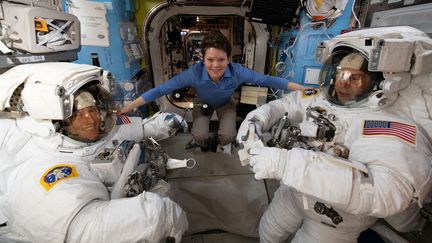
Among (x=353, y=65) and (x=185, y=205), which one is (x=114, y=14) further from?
(x=353, y=65)

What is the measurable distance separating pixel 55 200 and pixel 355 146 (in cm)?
142

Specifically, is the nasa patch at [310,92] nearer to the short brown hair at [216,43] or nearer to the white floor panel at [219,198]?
the short brown hair at [216,43]

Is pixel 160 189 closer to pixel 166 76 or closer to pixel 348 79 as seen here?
pixel 348 79

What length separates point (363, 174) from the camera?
87cm

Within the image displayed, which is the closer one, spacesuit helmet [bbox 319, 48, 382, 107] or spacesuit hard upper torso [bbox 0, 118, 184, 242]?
spacesuit hard upper torso [bbox 0, 118, 184, 242]

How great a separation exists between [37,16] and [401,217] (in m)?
2.26

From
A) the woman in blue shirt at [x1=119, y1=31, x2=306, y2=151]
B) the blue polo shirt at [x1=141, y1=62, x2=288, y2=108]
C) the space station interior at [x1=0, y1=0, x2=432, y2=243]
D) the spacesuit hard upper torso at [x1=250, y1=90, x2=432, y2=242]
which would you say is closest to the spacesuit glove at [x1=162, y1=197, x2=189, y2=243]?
the space station interior at [x1=0, y1=0, x2=432, y2=243]

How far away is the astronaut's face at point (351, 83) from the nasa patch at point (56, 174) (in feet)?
5.05

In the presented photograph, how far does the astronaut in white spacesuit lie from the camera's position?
0.85 metres

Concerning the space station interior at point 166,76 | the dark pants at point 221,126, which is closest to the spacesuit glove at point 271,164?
the space station interior at point 166,76

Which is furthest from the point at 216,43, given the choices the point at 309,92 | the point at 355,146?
the point at 355,146

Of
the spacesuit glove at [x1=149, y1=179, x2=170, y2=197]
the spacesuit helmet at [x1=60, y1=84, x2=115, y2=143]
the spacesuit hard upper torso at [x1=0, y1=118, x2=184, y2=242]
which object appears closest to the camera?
the spacesuit hard upper torso at [x1=0, y1=118, x2=184, y2=242]

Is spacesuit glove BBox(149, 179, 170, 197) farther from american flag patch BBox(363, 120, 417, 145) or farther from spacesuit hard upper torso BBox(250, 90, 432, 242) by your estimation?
american flag patch BBox(363, 120, 417, 145)

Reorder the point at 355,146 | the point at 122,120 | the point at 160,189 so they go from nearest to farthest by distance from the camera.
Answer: the point at 355,146, the point at 160,189, the point at 122,120
